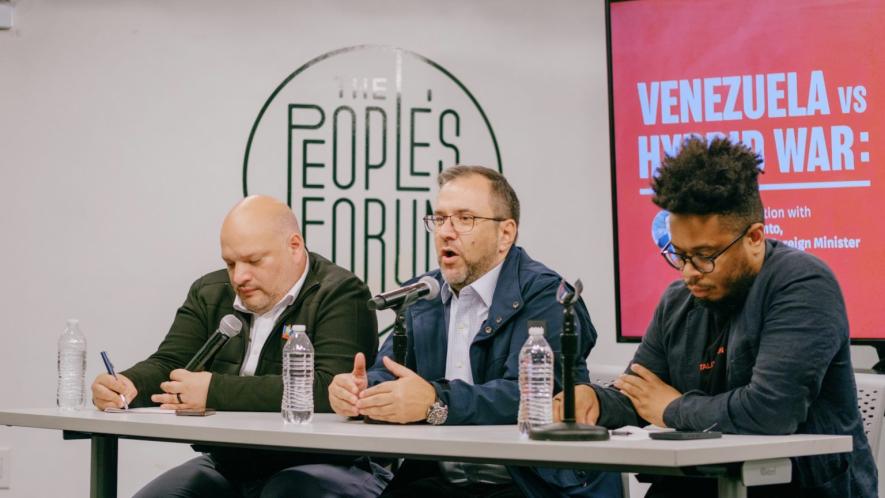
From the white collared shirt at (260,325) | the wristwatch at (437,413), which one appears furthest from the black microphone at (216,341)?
the wristwatch at (437,413)

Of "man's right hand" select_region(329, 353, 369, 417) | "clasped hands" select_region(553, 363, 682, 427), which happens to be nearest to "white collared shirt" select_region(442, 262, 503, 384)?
"man's right hand" select_region(329, 353, 369, 417)

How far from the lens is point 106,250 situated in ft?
15.9

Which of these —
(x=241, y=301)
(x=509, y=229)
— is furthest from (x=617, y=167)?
(x=241, y=301)

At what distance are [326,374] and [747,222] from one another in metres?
1.31

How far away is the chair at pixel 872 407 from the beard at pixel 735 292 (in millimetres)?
499

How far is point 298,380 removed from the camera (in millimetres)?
2836

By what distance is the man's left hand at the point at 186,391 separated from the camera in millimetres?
3090

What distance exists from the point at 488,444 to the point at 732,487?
1.59 feet

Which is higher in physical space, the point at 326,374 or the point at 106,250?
the point at 106,250

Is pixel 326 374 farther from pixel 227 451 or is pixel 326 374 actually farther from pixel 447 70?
pixel 447 70

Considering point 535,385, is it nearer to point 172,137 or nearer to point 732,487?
point 732,487

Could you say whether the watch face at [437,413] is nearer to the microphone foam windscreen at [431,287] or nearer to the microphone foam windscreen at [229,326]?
the microphone foam windscreen at [431,287]

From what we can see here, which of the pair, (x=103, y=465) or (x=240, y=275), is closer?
(x=103, y=465)

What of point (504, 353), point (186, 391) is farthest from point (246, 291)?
point (504, 353)
